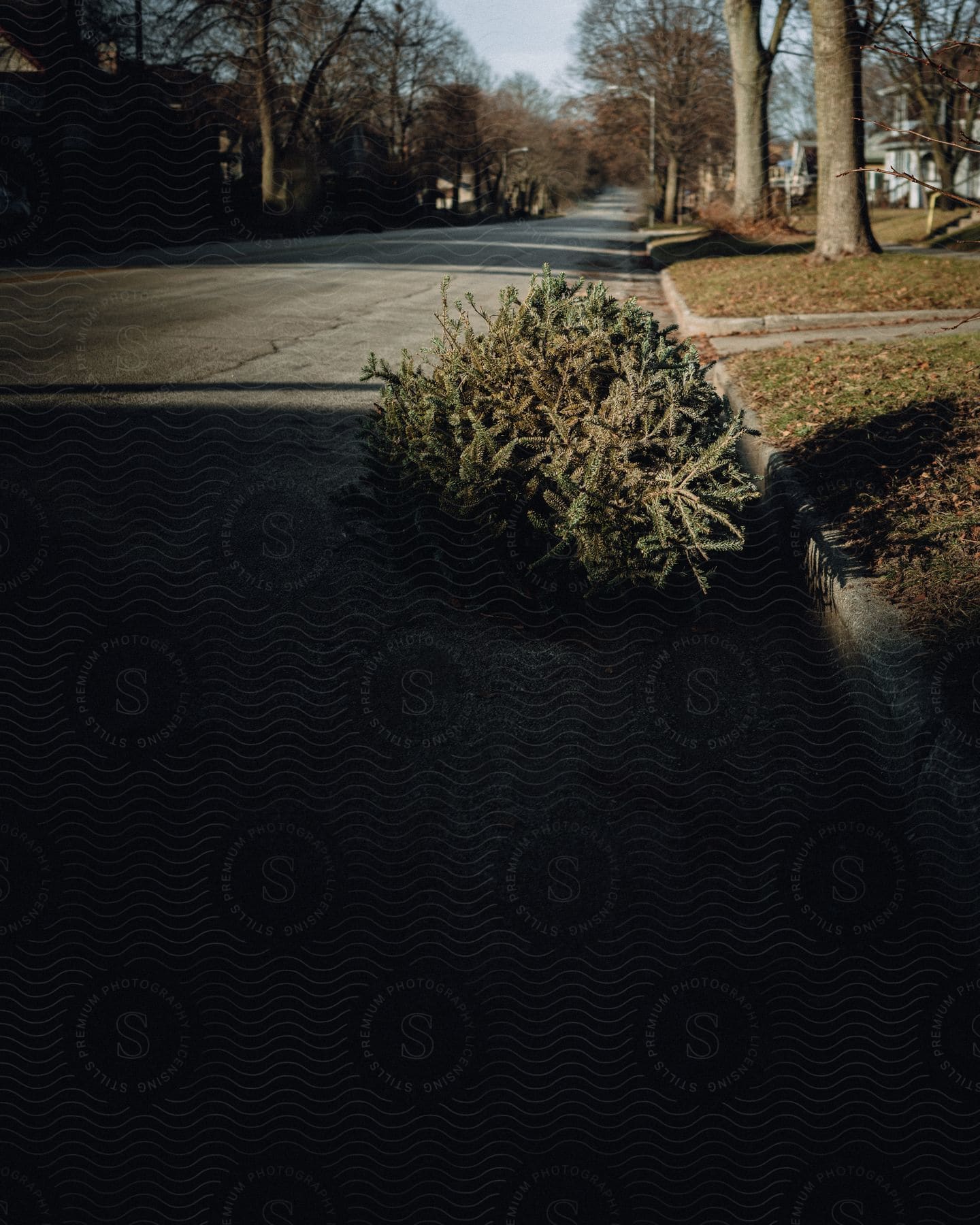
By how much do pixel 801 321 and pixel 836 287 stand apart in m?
2.48

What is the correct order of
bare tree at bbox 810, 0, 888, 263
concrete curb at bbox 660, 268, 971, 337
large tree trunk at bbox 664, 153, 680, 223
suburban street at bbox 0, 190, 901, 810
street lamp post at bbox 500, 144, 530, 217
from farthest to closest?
street lamp post at bbox 500, 144, 530, 217 → large tree trunk at bbox 664, 153, 680, 223 → bare tree at bbox 810, 0, 888, 263 → concrete curb at bbox 660, 268, 971, 337 → suburban street at bbox 0, 190, 901, 810

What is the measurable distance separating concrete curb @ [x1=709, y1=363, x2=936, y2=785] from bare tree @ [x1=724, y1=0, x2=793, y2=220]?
20.3 metres

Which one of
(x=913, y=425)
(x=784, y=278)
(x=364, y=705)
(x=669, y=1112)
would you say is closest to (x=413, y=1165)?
(x=669, y=1112)

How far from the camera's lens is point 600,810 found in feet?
10.4

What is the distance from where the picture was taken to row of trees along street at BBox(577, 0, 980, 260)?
14.0 metres

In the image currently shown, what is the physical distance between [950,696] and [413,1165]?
207 cm

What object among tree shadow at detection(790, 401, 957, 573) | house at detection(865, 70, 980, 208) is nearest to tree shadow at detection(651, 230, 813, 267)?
house at detection(865, 70, 980, 208)

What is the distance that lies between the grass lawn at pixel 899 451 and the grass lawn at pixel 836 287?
10.6 ft

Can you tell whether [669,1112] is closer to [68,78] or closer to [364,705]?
[364,705]

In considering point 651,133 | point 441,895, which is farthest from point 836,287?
point 651,133

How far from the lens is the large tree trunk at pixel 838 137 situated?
13.6m

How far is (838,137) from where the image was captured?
14141 mm

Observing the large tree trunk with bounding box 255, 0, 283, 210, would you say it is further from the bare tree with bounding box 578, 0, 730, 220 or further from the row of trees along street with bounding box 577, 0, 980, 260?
the bare tree with bounding box 578, 0, 730, 220

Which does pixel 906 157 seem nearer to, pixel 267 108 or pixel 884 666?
pixel 267 108
